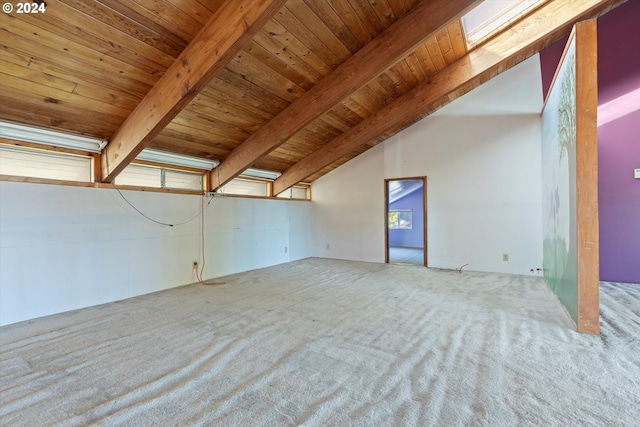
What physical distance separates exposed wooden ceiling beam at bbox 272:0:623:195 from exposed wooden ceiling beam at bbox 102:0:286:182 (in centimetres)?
264

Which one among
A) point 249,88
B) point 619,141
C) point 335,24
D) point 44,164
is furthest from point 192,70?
point 619,141

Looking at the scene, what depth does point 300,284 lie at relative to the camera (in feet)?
13.0

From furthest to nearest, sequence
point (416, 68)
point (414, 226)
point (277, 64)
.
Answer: point (414, 226) → point (416, 68) → point (277, 64)

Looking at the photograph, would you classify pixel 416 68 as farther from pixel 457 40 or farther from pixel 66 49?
pixel 66 49

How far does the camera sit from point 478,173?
4.66 m

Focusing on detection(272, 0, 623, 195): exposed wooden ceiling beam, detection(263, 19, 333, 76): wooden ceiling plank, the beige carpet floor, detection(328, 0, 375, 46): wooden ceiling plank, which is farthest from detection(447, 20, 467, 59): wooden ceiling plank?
the beige carpet floor

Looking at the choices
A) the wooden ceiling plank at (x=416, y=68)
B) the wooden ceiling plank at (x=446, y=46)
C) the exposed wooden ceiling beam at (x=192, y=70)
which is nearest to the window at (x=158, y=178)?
the exposed wooden ceiling beam at (x=192, y=70)

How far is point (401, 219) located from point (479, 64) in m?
5.66

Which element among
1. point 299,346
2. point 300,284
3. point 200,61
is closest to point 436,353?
point 299,346

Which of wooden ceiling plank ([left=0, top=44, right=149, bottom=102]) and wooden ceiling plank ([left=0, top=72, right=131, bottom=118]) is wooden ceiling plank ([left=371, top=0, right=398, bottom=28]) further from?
wooden ceiling plank ([left=0, top=72, right=131, bottom=118])

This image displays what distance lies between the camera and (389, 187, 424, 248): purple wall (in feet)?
27.2

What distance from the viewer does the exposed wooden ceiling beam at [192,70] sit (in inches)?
78.2

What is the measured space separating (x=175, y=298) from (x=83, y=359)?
4.63 feet

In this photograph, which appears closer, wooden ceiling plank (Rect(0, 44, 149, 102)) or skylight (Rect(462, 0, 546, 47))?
wooden ceiling plank (Rect(0, 44, 149, 102))
